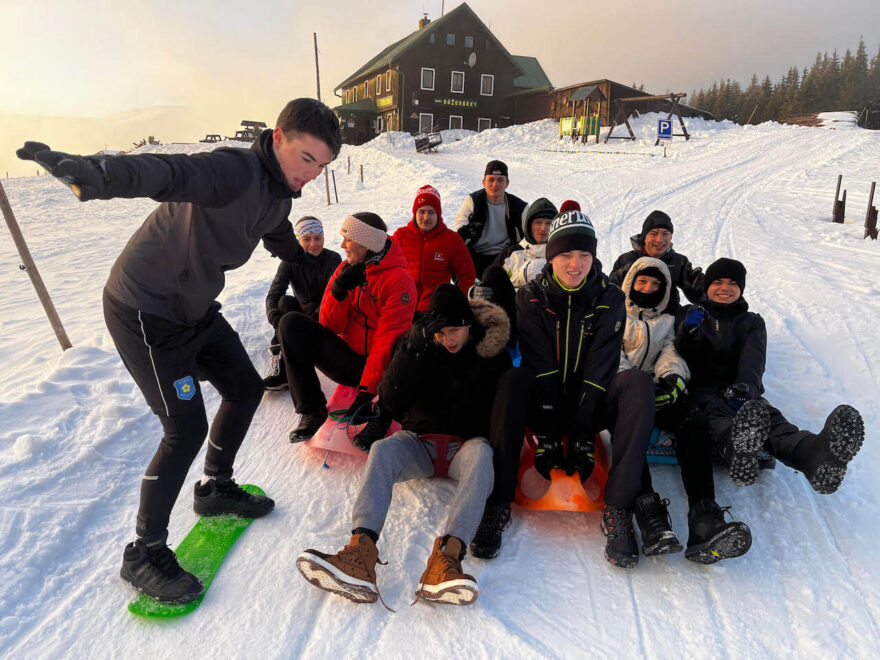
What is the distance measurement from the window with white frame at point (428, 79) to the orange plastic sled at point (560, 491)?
3108 cm

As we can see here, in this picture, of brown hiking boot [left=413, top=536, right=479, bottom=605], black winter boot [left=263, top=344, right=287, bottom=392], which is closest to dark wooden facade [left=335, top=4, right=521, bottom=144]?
black winter boot [left=263, top=344, right=287, bottom=392]

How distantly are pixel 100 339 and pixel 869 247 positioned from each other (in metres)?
10.2

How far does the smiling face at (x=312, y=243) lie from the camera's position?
4152 mm

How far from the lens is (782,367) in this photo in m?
3.99

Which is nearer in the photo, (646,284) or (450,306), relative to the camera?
(450,306)

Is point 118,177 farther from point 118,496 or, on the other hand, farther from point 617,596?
point 617,596

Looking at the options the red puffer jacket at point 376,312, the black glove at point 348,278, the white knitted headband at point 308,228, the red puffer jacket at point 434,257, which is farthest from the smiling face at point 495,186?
the black glove at point 348,278

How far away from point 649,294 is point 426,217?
6.52 ft

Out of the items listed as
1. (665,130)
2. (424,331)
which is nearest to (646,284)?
(424,331)

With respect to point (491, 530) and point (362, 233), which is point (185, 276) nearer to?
point (362, 233)

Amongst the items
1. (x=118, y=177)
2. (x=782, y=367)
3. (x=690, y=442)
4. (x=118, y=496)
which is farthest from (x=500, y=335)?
(x=782, y=367)

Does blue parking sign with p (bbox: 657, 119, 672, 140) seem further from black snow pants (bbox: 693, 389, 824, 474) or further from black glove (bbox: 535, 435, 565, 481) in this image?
black glove (bbox: 535, 435, 565, 481)

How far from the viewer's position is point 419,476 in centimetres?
254

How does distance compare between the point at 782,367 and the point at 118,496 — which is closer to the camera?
the point at 118,496
